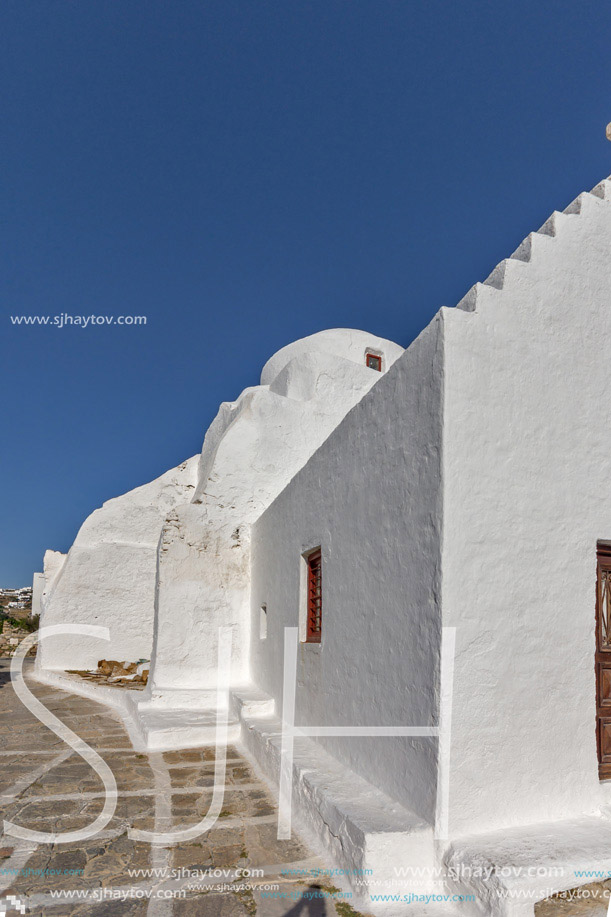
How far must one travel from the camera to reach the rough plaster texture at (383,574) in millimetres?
3189

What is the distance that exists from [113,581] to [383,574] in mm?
8602

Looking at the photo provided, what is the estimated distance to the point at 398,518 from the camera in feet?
11.8

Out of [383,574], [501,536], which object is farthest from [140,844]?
[501,536]

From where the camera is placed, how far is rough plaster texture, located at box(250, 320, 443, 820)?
319 cm

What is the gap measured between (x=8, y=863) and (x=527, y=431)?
359cm

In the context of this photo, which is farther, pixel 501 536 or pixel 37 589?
pixel 37 589

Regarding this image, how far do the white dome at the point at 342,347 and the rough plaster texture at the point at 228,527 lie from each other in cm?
158

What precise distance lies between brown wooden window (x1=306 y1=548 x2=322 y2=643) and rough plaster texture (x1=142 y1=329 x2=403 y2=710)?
2.70 meters

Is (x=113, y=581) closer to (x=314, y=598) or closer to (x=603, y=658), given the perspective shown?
(x=314, y=598)

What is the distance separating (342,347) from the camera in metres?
10.3

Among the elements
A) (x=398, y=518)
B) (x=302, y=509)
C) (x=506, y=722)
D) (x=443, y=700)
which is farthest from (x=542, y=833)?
(x=302, y=509)

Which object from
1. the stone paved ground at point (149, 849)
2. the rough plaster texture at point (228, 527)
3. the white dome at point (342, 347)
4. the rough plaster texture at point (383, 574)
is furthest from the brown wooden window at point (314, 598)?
the white dome at point (342, 347)

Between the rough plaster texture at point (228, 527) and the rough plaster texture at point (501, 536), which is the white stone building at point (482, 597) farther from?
the rough plaster texture at point (228, 527)

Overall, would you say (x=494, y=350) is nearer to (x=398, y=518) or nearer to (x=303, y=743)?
(x=398, y=518)
